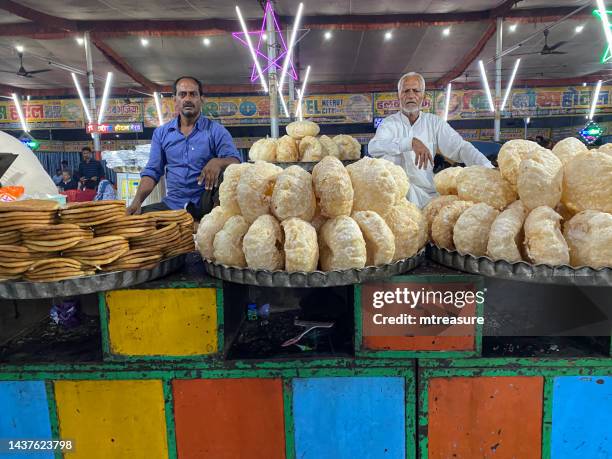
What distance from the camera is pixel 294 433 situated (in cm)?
144

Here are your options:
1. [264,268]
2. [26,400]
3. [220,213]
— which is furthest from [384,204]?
[26,400]

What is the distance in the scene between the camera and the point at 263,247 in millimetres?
1255

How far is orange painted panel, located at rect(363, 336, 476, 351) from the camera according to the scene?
1362mm

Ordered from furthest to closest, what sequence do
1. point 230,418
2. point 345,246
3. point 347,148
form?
point 347,148
point 230,418
point 345,246

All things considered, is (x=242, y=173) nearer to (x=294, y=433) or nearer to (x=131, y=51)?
(x=294, y=433)

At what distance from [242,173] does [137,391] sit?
839 mm

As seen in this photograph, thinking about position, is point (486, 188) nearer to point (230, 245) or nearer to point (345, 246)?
point (345, 246)

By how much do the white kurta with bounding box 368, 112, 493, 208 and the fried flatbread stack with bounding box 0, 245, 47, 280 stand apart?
8.73 feet

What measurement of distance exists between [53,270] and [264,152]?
3.27 m

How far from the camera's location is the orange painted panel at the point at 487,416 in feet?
4.50

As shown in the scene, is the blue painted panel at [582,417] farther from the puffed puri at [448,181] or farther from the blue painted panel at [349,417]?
the puffed puri at [448,181]

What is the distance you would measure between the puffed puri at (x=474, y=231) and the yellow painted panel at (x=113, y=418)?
1.12 metres

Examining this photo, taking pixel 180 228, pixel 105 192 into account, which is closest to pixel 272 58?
pixel 105 192

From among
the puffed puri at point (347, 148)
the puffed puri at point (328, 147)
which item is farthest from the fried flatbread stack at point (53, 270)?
the puffed puri at point (347, 148)
